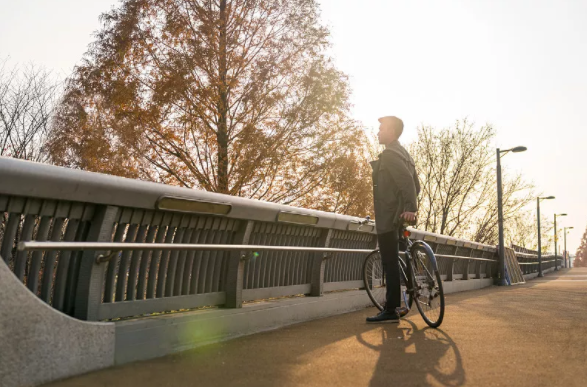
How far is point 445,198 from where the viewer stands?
36.6 m

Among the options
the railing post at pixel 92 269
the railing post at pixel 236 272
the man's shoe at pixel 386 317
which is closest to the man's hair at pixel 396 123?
the man's shoe at pixel 386 317

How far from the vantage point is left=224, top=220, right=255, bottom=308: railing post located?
230 inches

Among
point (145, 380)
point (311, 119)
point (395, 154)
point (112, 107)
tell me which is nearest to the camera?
point (145, 380)

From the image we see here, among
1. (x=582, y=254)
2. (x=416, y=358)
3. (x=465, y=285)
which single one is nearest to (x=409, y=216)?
(x=416, y=358)

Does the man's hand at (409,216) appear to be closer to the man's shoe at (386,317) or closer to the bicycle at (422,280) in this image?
the bicycle at (422,280)

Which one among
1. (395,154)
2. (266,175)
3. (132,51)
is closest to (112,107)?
(132,51)

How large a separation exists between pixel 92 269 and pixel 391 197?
367 cm

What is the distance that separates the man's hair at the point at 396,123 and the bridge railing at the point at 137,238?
1.26 m

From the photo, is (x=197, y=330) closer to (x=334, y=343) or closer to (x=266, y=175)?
(x=334, y=343)

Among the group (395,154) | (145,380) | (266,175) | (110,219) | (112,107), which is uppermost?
(112,107)

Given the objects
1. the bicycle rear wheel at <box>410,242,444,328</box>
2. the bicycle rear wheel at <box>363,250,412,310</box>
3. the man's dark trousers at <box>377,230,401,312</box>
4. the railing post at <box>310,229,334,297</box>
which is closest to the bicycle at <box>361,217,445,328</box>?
the bicycle rear wheel at <box>410,242,444,328</box>

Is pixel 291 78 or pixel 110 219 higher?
pixel 291 78

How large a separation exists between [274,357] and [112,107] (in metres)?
13.8

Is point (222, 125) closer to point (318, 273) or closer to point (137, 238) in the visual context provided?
point (318, 273)
